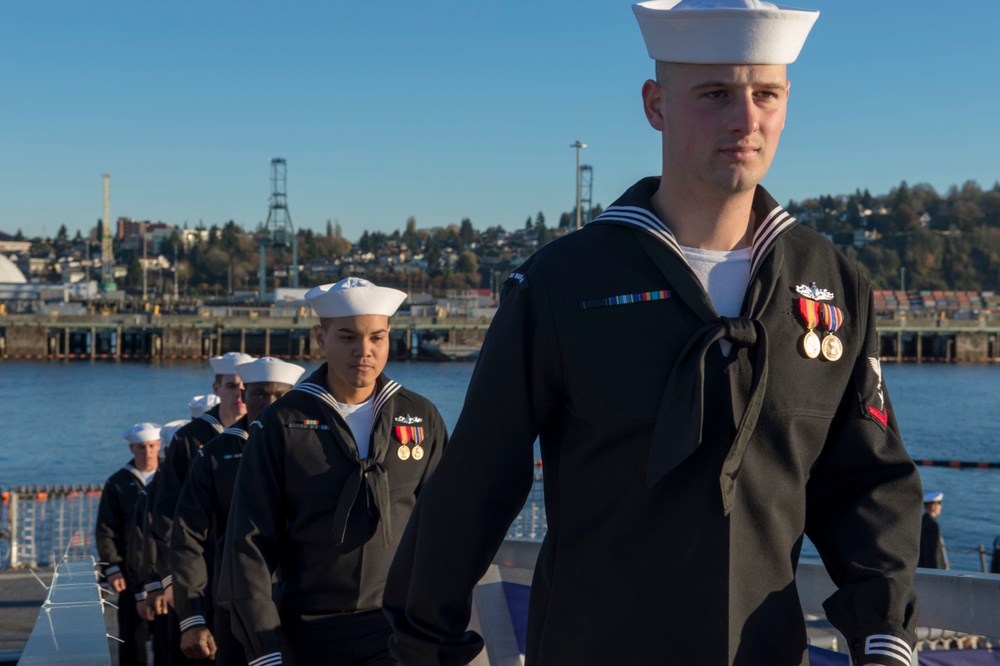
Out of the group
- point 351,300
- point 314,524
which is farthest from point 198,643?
point 351,300

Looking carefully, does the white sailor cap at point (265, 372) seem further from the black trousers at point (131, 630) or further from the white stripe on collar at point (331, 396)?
the black trousers at point (131, 630)

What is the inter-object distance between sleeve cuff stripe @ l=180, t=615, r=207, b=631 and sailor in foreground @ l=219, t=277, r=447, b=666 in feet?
3.84

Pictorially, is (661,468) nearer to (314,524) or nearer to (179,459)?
(314,524)

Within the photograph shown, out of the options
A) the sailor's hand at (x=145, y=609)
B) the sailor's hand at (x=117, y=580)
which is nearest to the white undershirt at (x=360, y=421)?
the sailor's hand at (x=145, y=609)

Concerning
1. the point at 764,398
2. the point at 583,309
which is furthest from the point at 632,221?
the point at 764,398

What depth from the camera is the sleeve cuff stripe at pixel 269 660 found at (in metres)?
4.10

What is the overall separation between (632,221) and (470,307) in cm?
12259

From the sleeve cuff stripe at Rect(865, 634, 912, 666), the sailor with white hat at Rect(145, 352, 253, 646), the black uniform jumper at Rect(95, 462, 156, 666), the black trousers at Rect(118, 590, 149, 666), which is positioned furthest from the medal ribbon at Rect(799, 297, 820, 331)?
the black trousers at Rect(118, 590, 149, 666)

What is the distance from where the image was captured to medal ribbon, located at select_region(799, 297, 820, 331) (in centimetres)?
209

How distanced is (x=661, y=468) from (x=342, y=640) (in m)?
2.61

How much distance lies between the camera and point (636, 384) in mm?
1980

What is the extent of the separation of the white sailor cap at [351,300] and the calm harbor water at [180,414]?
1773 centimetres

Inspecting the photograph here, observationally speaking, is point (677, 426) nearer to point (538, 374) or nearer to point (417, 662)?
point (538, 374)

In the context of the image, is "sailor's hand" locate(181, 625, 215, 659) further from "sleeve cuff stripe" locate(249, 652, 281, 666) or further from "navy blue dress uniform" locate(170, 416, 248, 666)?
"sleeve cuff stripe" locate(249, 652, 281, 666)
